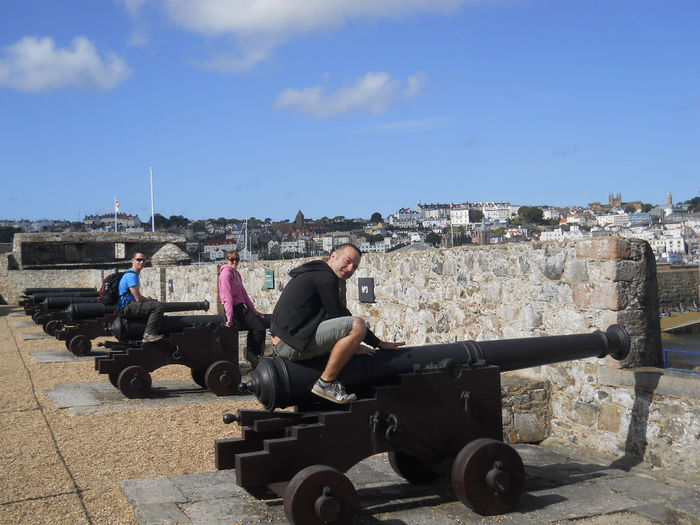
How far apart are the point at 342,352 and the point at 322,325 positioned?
19 cm

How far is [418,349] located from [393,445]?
561 mm

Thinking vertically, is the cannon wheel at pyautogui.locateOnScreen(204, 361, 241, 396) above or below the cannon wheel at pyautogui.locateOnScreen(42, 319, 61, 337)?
below

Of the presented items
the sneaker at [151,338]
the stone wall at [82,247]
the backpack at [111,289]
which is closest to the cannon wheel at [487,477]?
the sneaker at [151,338]

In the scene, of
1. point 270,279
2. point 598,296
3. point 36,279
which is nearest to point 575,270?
point 598,296

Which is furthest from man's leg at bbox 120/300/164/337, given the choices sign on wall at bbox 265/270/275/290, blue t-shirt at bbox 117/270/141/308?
sign on wall at bbox 265/270/275/290

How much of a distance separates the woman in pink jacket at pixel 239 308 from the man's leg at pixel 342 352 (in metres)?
4.86

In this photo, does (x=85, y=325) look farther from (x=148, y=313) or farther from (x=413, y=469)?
(x=413, y=469)

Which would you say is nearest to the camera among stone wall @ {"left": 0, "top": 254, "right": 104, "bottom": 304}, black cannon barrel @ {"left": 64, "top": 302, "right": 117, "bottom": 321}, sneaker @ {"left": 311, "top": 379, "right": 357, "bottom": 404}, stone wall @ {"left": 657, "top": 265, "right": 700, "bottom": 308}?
sneaker @ {"left": 311, "top": 379, "right": 357, "bottom": 404}

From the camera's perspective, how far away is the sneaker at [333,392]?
3.85m

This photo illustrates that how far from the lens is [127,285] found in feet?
29.9

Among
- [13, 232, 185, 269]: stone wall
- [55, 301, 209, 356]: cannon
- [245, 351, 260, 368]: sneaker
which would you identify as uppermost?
[13, 232, 185, 269]: stone wall

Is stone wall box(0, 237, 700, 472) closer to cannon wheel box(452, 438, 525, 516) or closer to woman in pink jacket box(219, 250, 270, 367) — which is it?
cannon wheel box(452, 438, 525, 516)

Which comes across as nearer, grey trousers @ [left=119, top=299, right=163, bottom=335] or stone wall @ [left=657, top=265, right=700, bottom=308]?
grey trousers @ [left=119, top=299, right=163, bottom=335]

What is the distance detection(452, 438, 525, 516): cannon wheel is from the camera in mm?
3916
